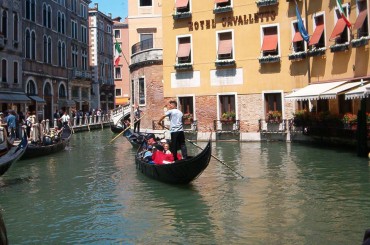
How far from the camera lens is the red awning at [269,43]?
1513 cm

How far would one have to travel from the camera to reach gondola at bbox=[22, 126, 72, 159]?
1216 cm

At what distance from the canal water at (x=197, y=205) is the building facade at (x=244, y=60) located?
4.67 meters

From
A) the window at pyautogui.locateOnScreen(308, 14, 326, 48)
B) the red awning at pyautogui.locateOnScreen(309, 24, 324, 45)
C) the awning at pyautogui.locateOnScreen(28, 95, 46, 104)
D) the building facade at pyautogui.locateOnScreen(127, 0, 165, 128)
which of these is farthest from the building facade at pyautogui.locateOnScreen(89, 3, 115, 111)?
the red awning at pyautogui.locateOnScreen(309, 24, 324, 45)

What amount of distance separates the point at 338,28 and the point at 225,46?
4.76 meters

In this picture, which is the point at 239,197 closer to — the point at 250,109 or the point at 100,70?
the point at 250,109

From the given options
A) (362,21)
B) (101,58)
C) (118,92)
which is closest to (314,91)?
(362,21)

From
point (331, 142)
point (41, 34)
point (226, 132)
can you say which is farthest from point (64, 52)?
point (331, 142)

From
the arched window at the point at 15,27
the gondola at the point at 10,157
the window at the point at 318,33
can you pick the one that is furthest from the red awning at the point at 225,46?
the arched window at the point at 15,27

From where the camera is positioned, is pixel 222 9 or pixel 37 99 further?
pixel 37 99

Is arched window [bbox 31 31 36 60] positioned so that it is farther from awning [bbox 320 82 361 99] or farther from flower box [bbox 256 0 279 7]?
awning [bbox 320 82 361 99]

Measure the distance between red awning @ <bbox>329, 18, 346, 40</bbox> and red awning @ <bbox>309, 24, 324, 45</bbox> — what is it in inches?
37.1

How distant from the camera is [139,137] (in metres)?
14.4

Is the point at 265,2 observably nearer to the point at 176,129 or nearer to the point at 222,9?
the point at 222,9

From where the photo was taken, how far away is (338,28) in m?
12.1
